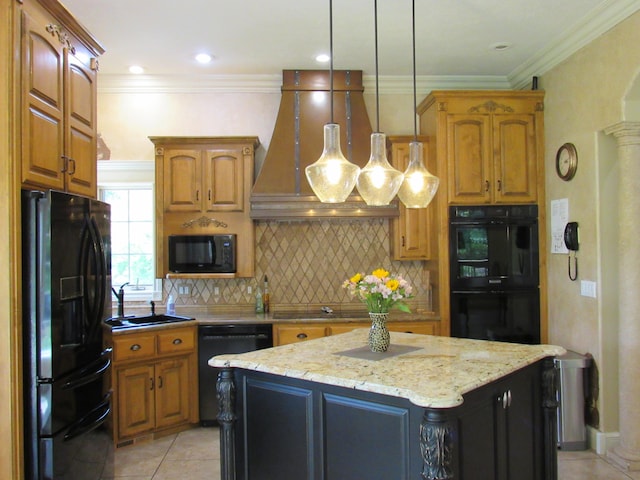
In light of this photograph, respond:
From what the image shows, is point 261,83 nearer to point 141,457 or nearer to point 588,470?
point 141,457

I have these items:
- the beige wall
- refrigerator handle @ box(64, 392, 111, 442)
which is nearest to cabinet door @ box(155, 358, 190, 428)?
refrigerator handle @ box(64, 392, 111, 442)

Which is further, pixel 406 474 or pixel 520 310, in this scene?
pixel 520 310

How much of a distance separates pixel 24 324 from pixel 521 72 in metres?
4.55

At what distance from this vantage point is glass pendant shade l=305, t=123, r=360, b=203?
96.6 inches

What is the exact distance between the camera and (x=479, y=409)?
2314mm

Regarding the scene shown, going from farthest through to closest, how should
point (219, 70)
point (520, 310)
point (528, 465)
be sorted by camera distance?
point (219, 70), point (520, 310), point (528, 465)

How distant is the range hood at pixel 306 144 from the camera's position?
462cm

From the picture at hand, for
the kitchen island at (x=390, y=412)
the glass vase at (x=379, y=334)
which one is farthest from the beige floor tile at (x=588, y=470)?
the glass vase at (x=379, y=334)

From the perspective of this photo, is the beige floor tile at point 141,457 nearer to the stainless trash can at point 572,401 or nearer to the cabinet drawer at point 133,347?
the cabinet drawer at point 133,347

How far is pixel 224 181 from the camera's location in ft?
15.5

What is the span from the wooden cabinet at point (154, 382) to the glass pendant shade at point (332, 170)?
2.33 m

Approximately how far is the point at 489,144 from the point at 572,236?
1.07 meters

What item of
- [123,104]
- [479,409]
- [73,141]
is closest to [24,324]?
[73,141]

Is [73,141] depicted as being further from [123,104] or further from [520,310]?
[520,310]
